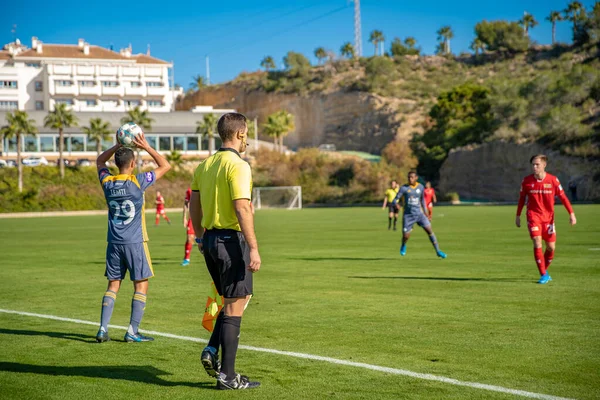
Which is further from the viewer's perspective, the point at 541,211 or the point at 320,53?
the point at 320,53

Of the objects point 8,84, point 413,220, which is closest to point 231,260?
point 413,220

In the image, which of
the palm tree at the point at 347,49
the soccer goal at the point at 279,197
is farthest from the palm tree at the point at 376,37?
the soccer goal at the point at 279,197

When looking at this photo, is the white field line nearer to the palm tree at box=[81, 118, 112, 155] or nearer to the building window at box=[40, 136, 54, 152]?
the palm tree at box=[81, 118, 112, 155]

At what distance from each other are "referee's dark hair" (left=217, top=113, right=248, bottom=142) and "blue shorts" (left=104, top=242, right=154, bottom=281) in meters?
2.79

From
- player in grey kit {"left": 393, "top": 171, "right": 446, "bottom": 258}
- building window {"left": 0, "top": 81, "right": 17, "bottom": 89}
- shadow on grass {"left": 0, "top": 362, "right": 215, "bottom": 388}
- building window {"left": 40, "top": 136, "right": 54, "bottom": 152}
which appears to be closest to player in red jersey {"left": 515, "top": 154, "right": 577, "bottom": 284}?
player in grey kit {"left": 393, "top": 171, "right": 446, "bottom": 258}

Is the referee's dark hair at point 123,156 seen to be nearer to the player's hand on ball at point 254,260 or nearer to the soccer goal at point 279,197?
the player's hand on ball at point 254,260

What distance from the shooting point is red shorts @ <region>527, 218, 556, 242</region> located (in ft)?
44.3

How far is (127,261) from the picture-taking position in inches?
347

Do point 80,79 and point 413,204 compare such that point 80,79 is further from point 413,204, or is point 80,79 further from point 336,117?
point 413,204

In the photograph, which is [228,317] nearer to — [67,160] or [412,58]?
[67,160]

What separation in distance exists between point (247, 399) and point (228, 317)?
703 millimetres

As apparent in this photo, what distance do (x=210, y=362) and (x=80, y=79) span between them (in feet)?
441

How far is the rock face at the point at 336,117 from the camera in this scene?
400 feet

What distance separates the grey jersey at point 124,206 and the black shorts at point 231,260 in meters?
2.52
